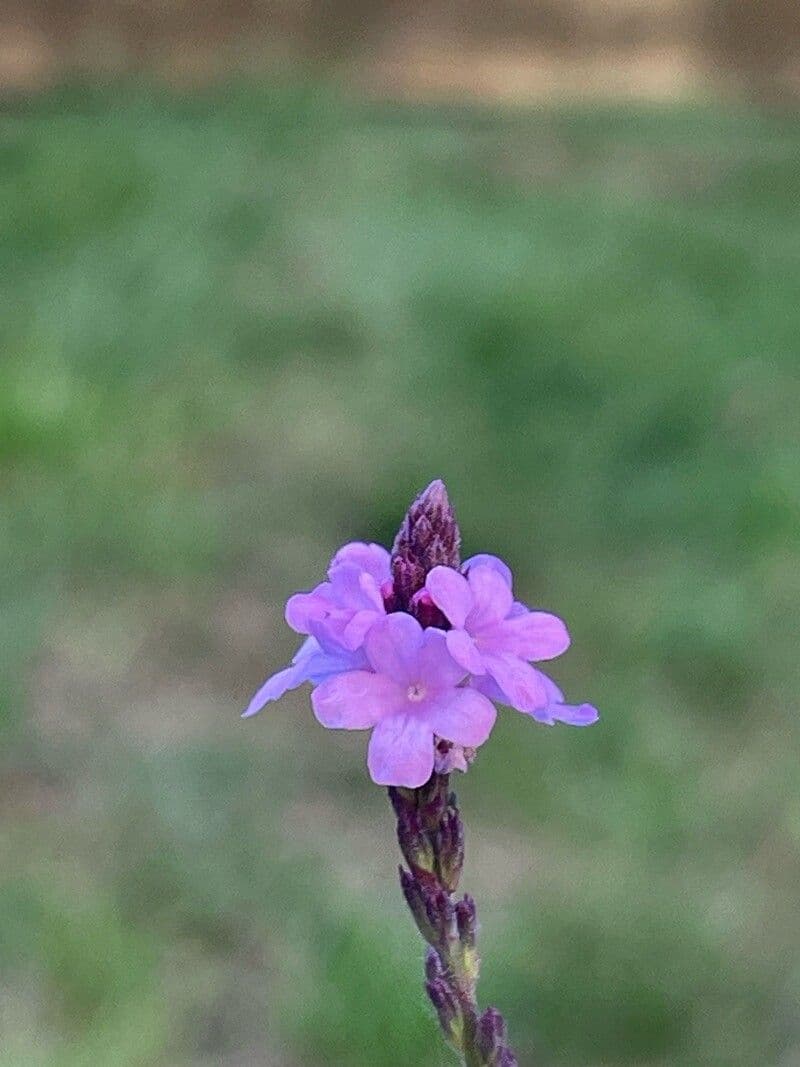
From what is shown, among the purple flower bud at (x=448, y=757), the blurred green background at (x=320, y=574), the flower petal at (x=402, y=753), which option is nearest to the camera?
the flower petal at (x=402, y=753)

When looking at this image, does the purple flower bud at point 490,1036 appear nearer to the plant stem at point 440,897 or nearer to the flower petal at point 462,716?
the plant stem at point 440,897

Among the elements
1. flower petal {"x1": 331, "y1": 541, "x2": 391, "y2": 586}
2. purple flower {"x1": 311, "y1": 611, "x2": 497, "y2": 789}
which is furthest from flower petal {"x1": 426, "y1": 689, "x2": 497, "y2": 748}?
flower petal {"x1": 331, "y1": 541, "x2": 391, "y2": 586}

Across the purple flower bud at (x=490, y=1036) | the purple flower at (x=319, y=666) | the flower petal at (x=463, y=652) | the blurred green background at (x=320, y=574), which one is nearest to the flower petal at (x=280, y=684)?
the purple flower at (x=319, y=666)

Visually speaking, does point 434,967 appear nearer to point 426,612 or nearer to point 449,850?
point 449,850

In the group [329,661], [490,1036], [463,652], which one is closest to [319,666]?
[329,661]

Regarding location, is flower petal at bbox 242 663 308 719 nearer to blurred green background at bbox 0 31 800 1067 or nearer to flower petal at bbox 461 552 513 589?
flower petal at bbox 461 552 513 589

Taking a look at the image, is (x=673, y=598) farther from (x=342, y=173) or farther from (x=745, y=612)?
(x=342, y=173)

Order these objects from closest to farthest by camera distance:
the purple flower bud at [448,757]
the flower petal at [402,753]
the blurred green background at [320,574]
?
the flower petal at [402,753]
the purple flower bud at [448,757]
the blurred green background at [320,574]

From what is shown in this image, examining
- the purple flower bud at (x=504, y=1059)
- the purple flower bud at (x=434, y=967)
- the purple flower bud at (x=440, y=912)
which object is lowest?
the purple flower bud at (x=504, y=1059)

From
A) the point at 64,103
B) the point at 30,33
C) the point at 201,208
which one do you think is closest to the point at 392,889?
the point at 201,208
